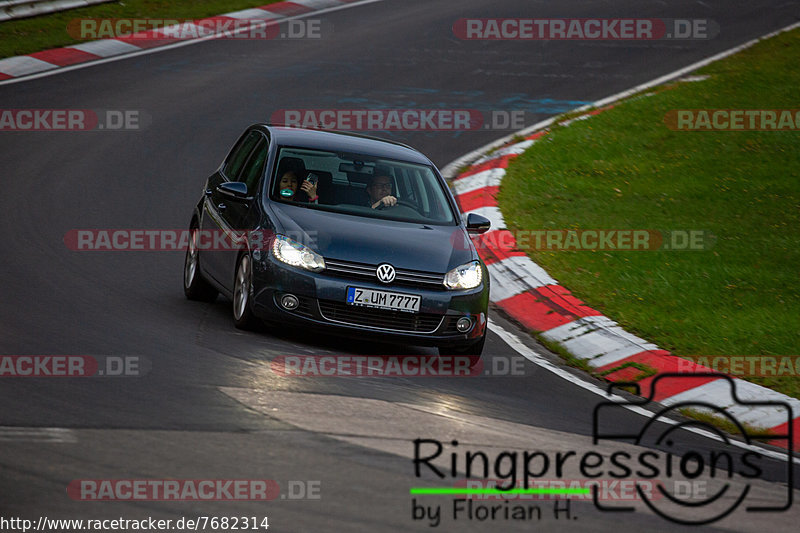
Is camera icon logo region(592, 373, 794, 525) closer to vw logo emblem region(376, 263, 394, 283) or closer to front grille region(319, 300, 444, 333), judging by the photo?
front grille region(319, 300, 444, 333)

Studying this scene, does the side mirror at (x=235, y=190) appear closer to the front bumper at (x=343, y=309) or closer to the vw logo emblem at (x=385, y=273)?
the front bumper at (x=343, y=309)

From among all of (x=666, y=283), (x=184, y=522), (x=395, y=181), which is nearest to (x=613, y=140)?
(x=666, y=283)

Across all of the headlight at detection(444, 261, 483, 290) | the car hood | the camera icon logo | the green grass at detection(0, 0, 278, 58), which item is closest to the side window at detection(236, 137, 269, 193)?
the car hood

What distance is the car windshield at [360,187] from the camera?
939 cm

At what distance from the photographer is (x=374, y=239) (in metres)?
8.66

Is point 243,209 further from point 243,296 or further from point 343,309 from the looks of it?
point 343,309

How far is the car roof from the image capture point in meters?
9.93

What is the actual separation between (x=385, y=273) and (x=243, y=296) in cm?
118

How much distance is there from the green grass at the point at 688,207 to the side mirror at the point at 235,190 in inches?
137

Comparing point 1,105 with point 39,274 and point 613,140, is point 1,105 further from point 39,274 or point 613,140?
point 613,140

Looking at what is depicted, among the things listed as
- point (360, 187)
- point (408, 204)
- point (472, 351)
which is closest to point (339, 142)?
point (360, 187)

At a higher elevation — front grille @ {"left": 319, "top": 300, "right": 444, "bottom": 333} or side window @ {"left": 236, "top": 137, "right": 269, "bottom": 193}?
side window @ {"left": 236, "top": 137, "right": 269, "bottom": 193}

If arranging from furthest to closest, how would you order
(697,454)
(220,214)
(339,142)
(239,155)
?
(239,155)
(339,142)
(220,214)
(697,454)

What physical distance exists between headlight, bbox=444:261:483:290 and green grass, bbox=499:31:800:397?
72.4 inches
